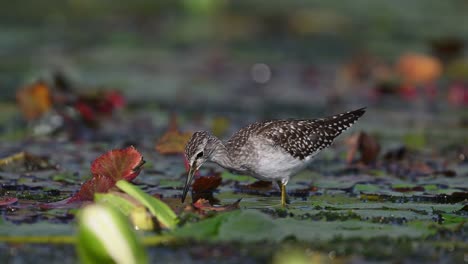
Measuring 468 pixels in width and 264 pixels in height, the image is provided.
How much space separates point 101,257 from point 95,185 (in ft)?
7.26

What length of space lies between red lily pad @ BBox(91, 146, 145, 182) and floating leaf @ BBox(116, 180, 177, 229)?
0.70m

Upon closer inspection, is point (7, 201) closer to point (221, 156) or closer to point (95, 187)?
point (95, 187)

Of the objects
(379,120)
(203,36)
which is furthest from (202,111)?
(203,36)

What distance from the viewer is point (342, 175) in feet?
31.9

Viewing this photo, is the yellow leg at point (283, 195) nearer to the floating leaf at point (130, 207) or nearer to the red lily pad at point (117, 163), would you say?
the red lily pad at point (117, 163)

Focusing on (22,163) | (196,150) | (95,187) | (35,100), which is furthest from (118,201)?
(35,100)

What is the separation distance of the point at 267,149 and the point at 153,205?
263 cm

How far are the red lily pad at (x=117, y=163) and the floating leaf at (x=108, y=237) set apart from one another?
2.22 m

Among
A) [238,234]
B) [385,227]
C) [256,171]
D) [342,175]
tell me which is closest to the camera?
[238,234]

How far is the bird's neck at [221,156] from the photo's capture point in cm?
888

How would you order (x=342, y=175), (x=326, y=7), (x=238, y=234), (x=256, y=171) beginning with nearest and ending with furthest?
(x=238, y=234) → (x=256, y=171) → (x=342, y=175) → (x=326, y=7)

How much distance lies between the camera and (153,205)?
6504 mm

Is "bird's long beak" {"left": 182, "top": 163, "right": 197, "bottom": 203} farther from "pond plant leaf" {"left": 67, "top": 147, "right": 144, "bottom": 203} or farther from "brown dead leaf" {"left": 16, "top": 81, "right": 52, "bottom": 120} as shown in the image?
"brown dead leaf" {"left": 16, "top": 81, "right": 52, "bottom": 120}

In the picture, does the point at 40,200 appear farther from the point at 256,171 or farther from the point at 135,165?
the point at 256,171
